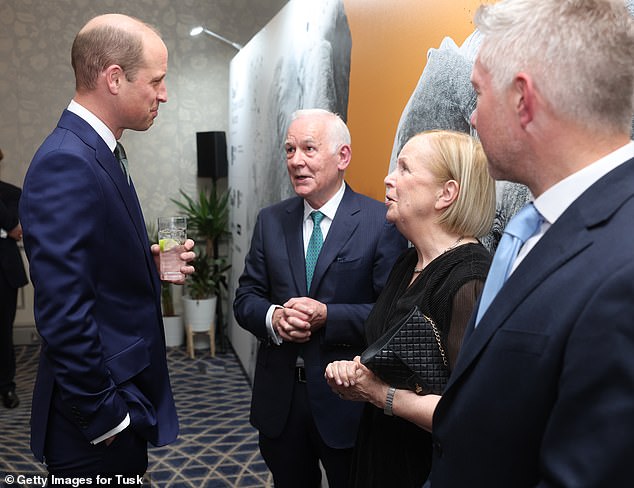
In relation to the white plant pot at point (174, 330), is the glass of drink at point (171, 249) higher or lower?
higher

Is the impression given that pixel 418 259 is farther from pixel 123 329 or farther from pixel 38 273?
pixel 38 273

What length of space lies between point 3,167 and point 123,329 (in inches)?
208

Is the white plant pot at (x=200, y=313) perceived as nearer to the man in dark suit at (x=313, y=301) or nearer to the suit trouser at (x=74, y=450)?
the man in dark suit at (x=313, y=301)

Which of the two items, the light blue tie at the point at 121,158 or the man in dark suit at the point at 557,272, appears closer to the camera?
the man in dark suit at the point at 557,272

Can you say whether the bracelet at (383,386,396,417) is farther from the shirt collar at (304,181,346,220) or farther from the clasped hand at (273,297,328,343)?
the shirt collar at (304,181,346,220)

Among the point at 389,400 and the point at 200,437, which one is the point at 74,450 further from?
the point at 200,437

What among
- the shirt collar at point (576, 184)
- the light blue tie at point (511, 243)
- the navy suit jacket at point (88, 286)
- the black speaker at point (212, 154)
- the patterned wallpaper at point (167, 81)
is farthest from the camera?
the black speaker at point (212, 154)

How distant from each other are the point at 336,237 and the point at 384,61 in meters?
0.76

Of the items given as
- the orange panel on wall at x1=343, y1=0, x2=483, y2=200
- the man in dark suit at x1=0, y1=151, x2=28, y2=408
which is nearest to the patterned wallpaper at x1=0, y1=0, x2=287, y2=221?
the man in dark suit at x1=0, y1=151, x2=28, y2=408

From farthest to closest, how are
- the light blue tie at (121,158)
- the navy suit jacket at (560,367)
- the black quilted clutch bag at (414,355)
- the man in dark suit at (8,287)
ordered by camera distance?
1. the man in dark suit at (8,287)
2. the light blue tie at (121,158)
3. the black quilted clutch bag at (414,355)
4. the navy suit jacket at (560,367)

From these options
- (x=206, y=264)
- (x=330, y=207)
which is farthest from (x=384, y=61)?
(x=206, y=264)

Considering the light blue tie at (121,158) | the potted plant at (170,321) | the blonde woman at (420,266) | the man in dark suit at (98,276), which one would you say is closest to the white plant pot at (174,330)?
the potted plant at (170,321)

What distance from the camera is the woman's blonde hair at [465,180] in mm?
1495

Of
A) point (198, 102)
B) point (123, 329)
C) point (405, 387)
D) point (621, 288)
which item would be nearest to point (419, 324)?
point (405, 387)
